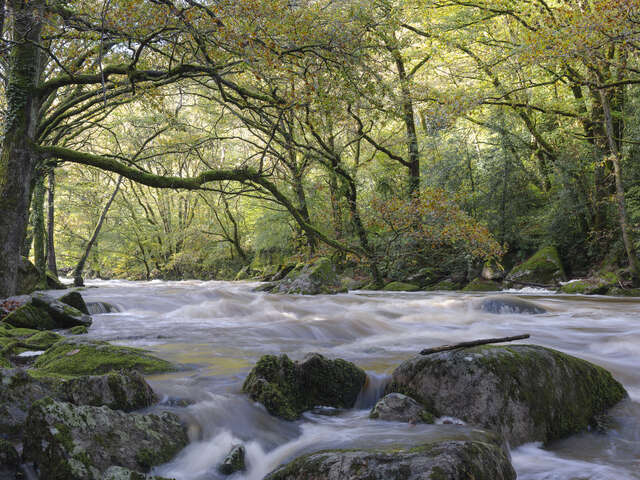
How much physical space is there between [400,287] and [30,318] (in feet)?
43.7

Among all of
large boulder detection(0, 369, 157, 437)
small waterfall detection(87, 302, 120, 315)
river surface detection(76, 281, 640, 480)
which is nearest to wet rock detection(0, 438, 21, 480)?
large boulder detection(0, 369, 157, 437)

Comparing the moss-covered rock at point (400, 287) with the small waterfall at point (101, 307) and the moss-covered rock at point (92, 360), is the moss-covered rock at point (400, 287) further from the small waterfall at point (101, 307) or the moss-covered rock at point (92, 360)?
the moss-covered rock at point (92, 360)

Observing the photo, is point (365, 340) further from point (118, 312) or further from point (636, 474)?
point (118, 312)

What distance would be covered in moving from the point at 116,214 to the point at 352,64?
24.4 meters

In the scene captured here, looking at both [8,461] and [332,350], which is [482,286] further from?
[8,461]

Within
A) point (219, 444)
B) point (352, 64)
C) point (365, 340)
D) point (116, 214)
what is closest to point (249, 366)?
point (219, 444)

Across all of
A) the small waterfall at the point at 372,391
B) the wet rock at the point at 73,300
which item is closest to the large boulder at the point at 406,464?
the small waterfall at the point at 372,391

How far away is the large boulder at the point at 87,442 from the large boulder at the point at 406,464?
0.86 m

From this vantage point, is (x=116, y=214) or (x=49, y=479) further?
(x=116, y=214)

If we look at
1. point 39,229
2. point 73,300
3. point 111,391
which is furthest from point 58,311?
point 39,229

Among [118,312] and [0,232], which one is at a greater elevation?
[0,232]

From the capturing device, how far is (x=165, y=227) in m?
33.7

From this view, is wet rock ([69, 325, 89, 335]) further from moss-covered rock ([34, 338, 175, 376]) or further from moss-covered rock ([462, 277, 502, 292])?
moss-covered rock ([462, 277, 502, 292])

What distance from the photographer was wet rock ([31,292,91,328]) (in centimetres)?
713
